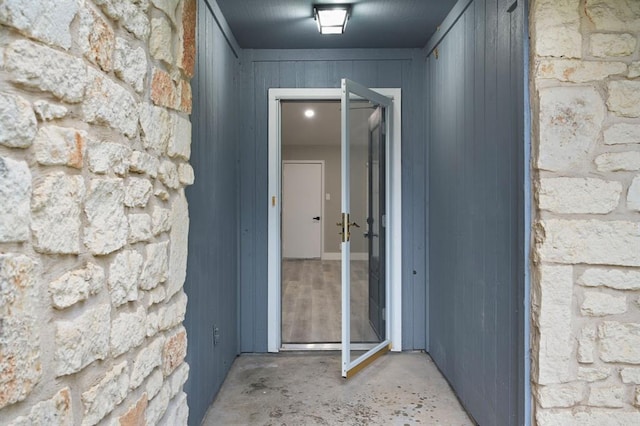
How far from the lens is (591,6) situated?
1.62 m

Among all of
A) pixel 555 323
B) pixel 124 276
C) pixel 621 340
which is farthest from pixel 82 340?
pixel 621 340

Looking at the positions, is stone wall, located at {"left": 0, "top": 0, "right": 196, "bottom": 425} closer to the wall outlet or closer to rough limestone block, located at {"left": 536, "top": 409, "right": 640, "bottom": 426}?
the wall outlet

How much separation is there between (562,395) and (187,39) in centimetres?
208

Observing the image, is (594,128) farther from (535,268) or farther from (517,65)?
(535,268)

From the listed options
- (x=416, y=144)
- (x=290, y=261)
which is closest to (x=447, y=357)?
(x=416, y=144)

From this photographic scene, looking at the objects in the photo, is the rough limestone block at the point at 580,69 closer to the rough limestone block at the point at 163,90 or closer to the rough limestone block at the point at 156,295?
the rough limestone block at the point at 163,90

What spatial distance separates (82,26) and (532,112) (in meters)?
1.58

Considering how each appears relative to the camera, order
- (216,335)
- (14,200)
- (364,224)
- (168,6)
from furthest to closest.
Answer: (364,224) < (216,335) < (168,6) < (14,200)

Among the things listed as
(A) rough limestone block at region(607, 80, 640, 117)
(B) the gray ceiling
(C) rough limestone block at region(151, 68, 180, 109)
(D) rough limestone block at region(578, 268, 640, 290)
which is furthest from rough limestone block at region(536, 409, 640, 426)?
(B) the gray ceiling

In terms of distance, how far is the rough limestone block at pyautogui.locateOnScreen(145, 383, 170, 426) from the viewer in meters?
1.37

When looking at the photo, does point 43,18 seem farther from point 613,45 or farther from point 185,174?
point 613,45

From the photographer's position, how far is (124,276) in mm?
1196

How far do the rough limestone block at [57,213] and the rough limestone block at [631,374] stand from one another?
190 centimetres

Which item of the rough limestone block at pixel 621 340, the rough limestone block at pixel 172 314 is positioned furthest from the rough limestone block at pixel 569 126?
the rough limestone block at pixel 172 314
